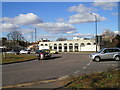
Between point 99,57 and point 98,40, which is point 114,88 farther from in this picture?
point 98,40

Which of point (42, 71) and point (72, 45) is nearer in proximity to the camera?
point (42, 71)

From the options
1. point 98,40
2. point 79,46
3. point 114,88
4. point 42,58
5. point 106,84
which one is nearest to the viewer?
point 114,88

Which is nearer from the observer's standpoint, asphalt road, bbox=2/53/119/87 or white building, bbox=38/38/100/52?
asphalt road, bbox=2/53/119/87

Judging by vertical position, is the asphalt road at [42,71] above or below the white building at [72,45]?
below

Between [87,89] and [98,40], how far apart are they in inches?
1321

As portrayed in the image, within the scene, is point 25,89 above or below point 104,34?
below

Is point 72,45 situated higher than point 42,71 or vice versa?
point 72,45

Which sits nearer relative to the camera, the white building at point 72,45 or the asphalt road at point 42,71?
the asphalt road at point 42,71

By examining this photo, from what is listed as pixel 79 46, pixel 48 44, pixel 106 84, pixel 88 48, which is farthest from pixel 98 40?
pixel 48 44

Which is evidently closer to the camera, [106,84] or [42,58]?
[106,84]

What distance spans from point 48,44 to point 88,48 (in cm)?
2660

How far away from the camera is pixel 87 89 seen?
22.5 ft

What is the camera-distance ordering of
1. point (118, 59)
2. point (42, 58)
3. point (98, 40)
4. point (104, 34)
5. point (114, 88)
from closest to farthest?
point (114, 88) < point (118, 59) < point (42, 58) < point (98, 40) < point (104, 34)

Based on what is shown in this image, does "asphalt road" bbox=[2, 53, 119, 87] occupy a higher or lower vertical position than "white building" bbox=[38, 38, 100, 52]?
lower
